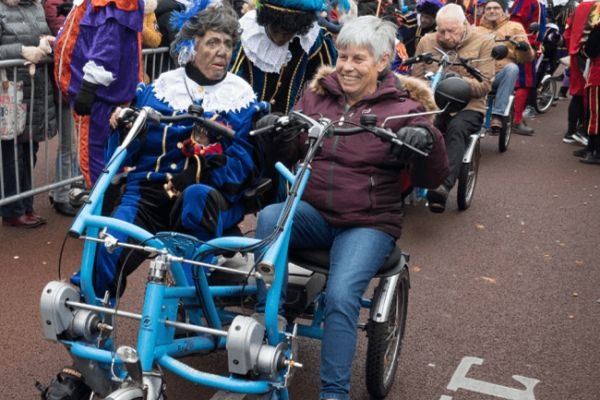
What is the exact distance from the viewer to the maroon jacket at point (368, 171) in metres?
3.87

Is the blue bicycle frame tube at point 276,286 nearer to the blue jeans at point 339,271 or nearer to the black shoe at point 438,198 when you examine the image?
the blue jeans at point 339,271

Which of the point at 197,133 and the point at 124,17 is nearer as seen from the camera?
the point at 197,133

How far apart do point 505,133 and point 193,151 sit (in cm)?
687

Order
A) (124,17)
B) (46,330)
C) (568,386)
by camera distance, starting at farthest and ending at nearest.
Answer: (124,17) → (568,386) → (46,330)

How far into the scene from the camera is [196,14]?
14.2 ft

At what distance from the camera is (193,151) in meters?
4.12

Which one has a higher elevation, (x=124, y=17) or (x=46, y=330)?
(x=124, y=17)

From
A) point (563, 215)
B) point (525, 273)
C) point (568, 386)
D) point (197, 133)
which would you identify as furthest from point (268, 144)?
point (563, 215)

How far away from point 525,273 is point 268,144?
284 centimetres

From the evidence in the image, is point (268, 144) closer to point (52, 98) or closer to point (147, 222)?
point (147, 222)

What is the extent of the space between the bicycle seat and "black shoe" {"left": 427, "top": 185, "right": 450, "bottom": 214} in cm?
313

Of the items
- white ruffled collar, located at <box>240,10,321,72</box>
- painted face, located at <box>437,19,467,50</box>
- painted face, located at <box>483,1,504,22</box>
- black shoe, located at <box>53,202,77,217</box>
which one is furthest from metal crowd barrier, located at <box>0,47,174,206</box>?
painted face, located at <box>483,1,504,22</box>

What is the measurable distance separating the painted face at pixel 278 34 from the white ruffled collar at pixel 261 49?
0.03m

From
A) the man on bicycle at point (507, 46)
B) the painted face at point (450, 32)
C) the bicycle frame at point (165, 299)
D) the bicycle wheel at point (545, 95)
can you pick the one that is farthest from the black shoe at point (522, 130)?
the bicycle frame at point (165, 299)
